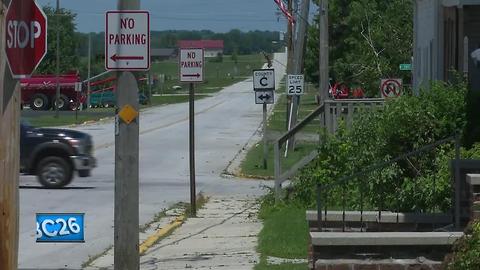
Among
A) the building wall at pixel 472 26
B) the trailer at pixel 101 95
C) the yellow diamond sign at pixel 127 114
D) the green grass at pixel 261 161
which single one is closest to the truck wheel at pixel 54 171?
the green grass at pixel 261 161

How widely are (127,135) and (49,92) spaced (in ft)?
229

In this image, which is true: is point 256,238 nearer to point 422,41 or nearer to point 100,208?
point 100,208

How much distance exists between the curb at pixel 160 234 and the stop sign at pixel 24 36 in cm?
709

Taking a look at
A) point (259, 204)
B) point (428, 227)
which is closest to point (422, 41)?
point (259, 204)

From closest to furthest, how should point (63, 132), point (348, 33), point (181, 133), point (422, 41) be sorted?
point (422, 41)
point (63, 132)
point (181, 133)
point (348, 33)

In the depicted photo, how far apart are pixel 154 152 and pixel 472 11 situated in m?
24.6

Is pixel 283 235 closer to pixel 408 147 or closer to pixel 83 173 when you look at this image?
pixel 408 147

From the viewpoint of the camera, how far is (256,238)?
16141 millimetres

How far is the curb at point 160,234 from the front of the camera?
1567cm

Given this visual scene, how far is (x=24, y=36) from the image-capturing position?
8164 mm

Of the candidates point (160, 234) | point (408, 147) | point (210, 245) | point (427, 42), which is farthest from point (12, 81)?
point (427, 42)

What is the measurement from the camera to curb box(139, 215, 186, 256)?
15672 millimetres

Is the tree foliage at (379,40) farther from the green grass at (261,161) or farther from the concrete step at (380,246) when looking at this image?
the concrete step at (380,246)

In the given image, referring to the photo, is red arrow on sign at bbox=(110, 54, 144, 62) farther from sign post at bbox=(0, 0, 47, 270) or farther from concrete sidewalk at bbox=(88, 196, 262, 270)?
concrete sidewalk at bbox=(88, 196, 262, 270)
